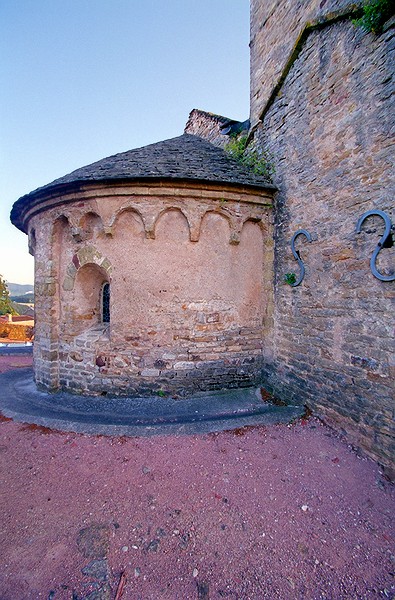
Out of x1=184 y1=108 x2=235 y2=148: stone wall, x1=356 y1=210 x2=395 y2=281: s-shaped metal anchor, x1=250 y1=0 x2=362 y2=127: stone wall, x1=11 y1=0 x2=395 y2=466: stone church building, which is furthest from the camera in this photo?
x1=184 y1=108 x2=235 y2=148: stone wall

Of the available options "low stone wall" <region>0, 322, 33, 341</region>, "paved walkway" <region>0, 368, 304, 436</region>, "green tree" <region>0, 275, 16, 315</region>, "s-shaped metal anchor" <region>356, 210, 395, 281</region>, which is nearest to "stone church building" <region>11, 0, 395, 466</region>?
"s-shaped metal anchor" <region>356, 210, 395, 281</region>

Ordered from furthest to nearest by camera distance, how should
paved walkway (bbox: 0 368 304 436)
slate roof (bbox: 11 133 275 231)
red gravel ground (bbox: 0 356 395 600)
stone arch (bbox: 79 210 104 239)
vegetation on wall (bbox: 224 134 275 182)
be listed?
vegetation on wall (bbox: 224 134 275 182) < stone arch (bbox: 79 210 104 239) < slate roof (bbox: 11 133 275 231) < paved walkway (bbox: 0 368 304 436) < red gravel ground (bbox: 0 356 395 600)

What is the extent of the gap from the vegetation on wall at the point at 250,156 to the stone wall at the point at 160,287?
684mm

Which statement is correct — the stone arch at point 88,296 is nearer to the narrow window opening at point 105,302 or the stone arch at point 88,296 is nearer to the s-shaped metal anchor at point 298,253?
the narrow window opening at point 105,302

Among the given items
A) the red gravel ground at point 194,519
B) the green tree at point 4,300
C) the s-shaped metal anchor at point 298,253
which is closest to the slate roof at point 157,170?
the s-shaped metal anchor at point 298,253

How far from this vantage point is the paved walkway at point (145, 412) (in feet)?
13.7

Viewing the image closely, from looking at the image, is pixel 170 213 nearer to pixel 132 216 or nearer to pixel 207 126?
pixel 132 216

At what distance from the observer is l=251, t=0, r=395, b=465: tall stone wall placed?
3527 mm

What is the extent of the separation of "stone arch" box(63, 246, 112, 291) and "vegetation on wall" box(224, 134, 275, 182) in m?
3.74

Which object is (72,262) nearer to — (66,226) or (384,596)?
(66,226)

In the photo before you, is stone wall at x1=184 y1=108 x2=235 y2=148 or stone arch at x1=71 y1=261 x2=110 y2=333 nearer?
stone arch at x1=71 y1=261 x2=110 y2=333

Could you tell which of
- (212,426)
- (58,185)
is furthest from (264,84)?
(212,426)

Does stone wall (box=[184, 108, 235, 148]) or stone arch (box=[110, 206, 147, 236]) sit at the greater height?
stone wall (box=[184, 108, 235, 148])

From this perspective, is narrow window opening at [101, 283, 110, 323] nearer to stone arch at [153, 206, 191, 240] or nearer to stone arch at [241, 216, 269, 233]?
stone arch at [153, 206, 191, 240]
